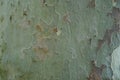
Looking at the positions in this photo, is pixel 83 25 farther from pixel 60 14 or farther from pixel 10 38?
pixel 10 38

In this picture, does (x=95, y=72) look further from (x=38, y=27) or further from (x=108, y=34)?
(x=38, y=27)

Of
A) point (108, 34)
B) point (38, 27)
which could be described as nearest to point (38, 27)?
point (38, 27)

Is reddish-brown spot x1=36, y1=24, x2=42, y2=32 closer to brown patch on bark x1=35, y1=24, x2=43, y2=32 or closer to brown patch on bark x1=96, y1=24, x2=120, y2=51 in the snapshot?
brown patch on bark x1=35, y1=24, x2=43, y2=32

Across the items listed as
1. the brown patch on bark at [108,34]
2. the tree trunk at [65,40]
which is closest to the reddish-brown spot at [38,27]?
the tree trunk at [65,40]

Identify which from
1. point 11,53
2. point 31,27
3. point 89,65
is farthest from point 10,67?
point 89,65

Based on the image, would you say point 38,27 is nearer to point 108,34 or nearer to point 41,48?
point 41,48

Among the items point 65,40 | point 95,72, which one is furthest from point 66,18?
point 95,72

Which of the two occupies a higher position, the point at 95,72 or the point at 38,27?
the point at 38,27

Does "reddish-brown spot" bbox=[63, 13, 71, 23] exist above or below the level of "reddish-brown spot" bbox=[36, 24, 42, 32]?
above

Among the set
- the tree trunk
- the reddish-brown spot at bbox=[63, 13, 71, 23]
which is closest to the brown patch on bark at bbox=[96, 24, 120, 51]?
the tree trunk
